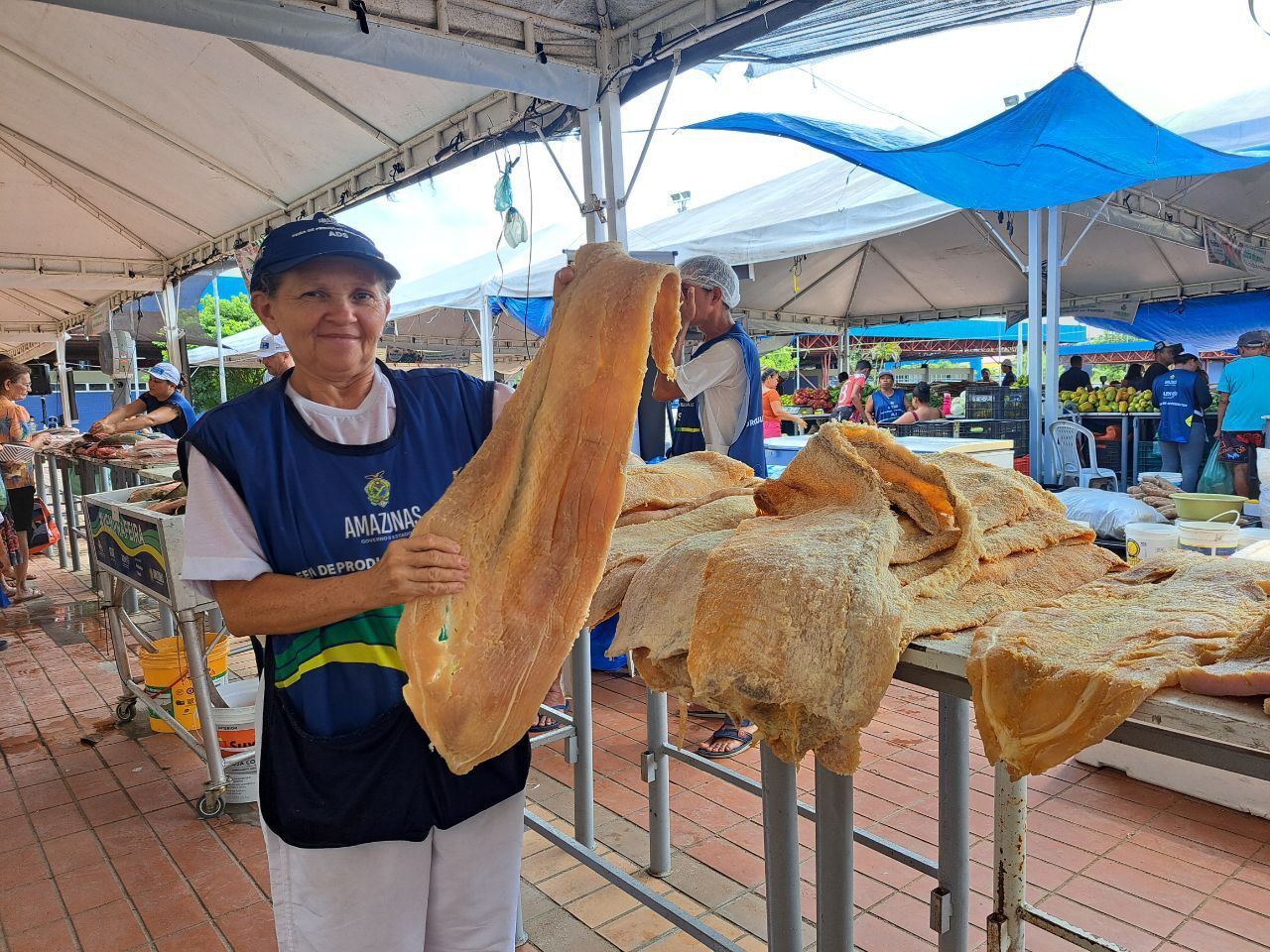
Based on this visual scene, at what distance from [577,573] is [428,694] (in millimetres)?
324

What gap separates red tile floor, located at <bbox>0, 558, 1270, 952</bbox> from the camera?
2670 millimetres

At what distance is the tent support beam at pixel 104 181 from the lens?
670cm

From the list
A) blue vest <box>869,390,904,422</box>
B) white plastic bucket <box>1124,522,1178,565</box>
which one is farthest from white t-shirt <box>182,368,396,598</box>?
blue vest <box>869,390,904,422</box>

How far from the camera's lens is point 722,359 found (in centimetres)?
344

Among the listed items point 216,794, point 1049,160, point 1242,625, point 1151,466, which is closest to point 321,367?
point 1242,625

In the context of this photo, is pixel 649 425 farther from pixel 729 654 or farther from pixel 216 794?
pixel 729 654

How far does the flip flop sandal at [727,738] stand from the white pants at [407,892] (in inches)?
89.0

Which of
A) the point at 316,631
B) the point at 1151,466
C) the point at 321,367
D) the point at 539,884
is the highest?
the point at 321,367

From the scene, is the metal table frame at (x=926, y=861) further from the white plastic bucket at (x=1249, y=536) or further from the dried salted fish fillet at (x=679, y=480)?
the white plastic bucket at (x=1249, y=536)

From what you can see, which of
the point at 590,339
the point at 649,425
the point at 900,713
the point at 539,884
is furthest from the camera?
the point at 649,425

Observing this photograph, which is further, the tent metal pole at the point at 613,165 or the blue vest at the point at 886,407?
the blue vest at the point at 886,407

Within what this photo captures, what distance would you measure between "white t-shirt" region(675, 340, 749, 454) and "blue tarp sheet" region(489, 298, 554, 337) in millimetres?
6892

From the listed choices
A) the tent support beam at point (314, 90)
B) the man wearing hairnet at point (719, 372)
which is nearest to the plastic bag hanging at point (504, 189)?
the tent support beam at point (314, 90)

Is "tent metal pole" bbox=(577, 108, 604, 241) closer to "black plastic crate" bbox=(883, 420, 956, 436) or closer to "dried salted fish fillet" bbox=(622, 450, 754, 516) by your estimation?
"dried salted fish fillet" bbox=(622, 450, 754, 516)
